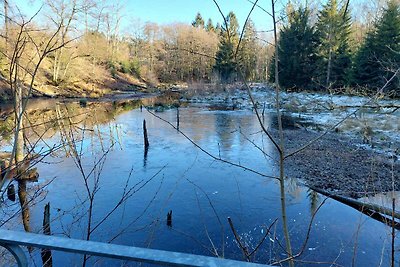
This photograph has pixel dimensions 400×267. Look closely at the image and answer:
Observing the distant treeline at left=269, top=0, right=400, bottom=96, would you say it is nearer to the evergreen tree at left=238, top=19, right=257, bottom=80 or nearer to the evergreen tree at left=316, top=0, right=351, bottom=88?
the evergreen tree at left=316, top=0, right=351, bottom=88

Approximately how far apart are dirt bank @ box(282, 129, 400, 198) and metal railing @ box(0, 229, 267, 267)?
24.2 feet

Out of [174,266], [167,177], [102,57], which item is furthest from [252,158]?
A: [102,57]

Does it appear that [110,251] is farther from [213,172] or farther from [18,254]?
[213,172]

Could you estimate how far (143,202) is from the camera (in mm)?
7953

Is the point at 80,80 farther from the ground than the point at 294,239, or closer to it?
farther from the ground

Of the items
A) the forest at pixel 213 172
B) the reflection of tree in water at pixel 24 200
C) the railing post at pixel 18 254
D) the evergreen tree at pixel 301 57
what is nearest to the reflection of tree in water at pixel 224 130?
the forest at pixel 213 172

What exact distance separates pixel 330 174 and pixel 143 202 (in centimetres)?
631

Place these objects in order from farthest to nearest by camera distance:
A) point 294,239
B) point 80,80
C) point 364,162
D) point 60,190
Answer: point 80,80 < point 364,162 < point 60,190 < point 294,239

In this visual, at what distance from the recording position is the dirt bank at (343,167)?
9.11 meters

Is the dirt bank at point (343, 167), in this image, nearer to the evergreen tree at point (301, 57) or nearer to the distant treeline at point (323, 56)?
the distant treeline at point (323, 56)

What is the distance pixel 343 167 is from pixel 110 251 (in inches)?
453

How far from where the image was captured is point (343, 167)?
1101 cm

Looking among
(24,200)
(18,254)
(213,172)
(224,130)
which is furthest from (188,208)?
(224,130)

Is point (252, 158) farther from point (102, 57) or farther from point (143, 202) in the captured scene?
point (102, 57)
